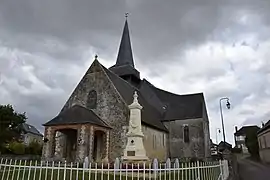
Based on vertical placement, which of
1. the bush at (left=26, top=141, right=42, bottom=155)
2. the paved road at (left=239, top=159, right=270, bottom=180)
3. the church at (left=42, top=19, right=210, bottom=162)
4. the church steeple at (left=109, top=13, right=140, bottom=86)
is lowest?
the paved road at (left=239, top=159, right=270, bottom=180)

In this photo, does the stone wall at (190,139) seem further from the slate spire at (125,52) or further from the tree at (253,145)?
the tree at (253,145)

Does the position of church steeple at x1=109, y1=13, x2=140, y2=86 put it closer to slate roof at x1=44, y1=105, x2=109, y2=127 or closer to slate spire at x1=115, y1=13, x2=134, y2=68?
slate spire at x1=115, y1=13, x2=134, y2=68

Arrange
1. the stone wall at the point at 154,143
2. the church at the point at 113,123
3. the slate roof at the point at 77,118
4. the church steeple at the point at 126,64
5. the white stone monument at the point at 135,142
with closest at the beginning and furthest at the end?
1. the white stone monument at the point at 135,142
2. the slate roof at the point at 77,118
3. the church at the point at 113,123
4. the stone wall at the point at 154,143
5. the church steeple at the point at 126,64

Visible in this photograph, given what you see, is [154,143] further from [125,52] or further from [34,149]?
[34,149]

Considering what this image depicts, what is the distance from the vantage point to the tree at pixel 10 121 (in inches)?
1496

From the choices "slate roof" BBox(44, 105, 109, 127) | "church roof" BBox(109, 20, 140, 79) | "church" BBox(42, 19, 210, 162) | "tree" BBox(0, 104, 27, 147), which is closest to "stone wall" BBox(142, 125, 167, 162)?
"church" BBox(42, 19, 210, 162)

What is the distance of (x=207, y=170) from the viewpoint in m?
9.07

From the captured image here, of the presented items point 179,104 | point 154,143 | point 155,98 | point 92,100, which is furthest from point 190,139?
point 92,100

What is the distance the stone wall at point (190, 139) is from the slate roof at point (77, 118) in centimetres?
1126

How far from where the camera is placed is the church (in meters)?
21.5

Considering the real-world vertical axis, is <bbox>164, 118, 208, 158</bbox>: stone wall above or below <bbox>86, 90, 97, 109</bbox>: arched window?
below

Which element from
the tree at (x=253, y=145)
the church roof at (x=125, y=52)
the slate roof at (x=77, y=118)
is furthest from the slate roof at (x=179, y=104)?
the tree at (x=253, y=145)

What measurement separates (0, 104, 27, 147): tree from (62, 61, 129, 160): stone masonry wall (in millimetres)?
16936

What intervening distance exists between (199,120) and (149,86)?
29.5 feet
